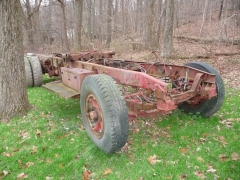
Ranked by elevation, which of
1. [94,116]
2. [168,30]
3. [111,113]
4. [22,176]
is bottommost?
[22,176]

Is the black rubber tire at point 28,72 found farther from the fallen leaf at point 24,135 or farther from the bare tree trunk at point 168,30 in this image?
the bare tree trunk at point 168,30

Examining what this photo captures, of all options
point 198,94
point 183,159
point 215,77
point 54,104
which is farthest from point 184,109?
point 54,104

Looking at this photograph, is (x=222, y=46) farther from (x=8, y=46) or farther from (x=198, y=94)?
(x=8, y=46)

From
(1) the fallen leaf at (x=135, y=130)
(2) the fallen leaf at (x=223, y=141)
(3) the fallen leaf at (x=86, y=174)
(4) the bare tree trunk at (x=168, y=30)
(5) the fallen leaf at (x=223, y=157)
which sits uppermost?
(4) the bare tree trunk at (x=168, y=30)

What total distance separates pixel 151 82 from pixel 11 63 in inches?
118

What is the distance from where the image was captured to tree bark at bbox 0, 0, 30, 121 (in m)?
4.31

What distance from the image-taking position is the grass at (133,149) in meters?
3.17

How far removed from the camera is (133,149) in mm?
3660

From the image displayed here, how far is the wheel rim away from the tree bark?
1.94 m

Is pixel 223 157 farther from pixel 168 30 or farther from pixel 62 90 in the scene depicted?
pixel 168 30

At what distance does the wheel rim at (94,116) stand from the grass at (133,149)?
12.4 inches

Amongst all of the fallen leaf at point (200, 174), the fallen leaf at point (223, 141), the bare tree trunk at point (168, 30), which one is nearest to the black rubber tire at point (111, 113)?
the fallen leaf at point (200, 174)

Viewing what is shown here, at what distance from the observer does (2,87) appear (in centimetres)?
464

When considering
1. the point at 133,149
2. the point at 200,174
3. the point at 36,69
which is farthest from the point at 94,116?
the point at 36,69
